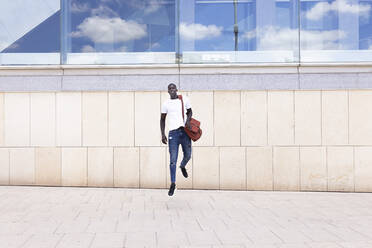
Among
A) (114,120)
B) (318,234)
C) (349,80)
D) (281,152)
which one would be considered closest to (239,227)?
(318,234)

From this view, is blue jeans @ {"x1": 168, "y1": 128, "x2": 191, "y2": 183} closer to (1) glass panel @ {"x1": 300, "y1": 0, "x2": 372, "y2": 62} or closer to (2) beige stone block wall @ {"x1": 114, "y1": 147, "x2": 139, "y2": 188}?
(2) beige stone block wall @ {"x1": 114, "y1": 147, "x2": 139, "y2": 188}

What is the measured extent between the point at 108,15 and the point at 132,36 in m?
0.73

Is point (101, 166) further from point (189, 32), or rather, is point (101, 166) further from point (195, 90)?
Answer: point (189, 32)

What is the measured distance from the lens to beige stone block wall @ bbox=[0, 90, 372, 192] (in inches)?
351

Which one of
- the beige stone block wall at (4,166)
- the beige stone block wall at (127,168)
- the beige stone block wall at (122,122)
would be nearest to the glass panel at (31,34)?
the beige stone block wall at (122,122)

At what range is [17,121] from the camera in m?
9.08

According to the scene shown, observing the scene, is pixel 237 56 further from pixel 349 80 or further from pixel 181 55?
pixel 349 80

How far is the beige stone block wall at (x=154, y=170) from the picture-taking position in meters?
8.92

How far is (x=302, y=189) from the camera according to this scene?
8914 mm

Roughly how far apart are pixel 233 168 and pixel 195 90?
1.87m

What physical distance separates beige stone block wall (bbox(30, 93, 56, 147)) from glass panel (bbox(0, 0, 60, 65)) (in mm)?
877

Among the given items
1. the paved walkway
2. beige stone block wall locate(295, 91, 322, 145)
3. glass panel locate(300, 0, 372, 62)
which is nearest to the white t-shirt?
the paved walkway

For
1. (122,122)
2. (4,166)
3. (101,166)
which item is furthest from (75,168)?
(4,166)

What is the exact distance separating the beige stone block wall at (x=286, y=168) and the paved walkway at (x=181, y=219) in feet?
1.10
